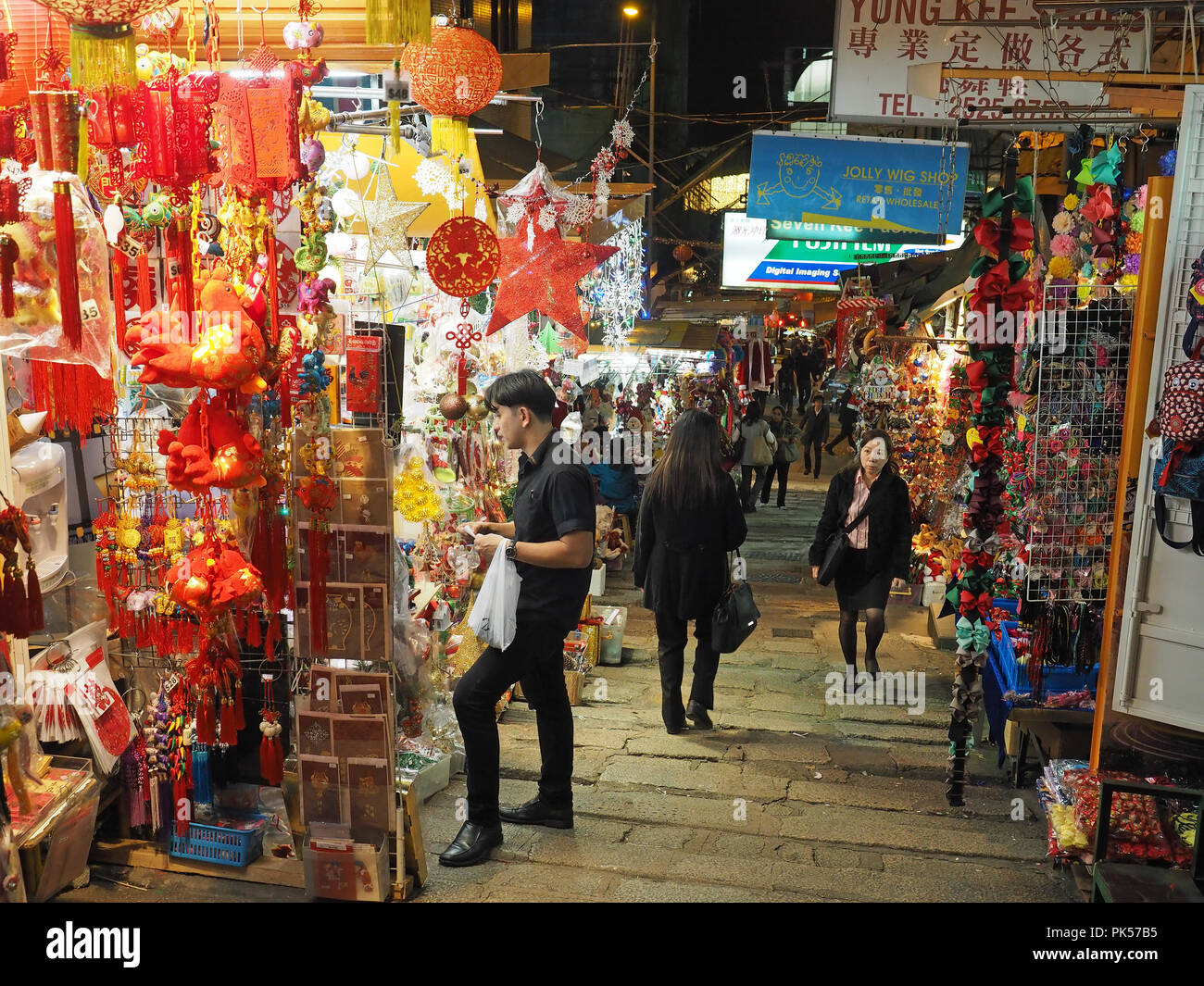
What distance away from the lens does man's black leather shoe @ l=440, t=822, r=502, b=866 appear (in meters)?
3.94

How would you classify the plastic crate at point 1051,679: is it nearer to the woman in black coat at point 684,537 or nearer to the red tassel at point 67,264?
the woman in black coat at point 684,537

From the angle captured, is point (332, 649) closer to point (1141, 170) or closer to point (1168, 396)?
point (1168, 396)

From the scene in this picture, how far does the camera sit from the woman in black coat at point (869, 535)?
6113 millimetres

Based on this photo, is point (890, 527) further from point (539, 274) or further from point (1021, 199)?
point (539, 274)

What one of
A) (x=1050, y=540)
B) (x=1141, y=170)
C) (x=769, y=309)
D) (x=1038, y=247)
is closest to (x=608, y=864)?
(x=1050, y=540)

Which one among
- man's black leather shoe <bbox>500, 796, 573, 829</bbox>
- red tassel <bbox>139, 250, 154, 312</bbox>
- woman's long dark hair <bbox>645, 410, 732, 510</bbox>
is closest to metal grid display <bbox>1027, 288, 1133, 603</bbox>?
woman's long dark hair <bbox>645, 410, 732, 510</bbox>

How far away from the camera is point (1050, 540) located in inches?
177

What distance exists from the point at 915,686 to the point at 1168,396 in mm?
3507

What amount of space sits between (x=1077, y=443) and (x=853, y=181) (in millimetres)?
3285

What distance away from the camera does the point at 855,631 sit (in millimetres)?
6328

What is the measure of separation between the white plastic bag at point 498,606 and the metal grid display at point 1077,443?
2.39 metres

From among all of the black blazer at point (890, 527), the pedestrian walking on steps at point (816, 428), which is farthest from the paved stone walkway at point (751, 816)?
the pedestrian walking on steps at point (816, 428)

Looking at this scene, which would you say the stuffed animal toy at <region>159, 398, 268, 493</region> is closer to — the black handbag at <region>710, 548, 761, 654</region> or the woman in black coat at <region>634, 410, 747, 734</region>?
the woman in black coat at <region>634, 410, 747, 734</region>

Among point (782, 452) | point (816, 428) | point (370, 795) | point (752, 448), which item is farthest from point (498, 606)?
point (816, 428)
